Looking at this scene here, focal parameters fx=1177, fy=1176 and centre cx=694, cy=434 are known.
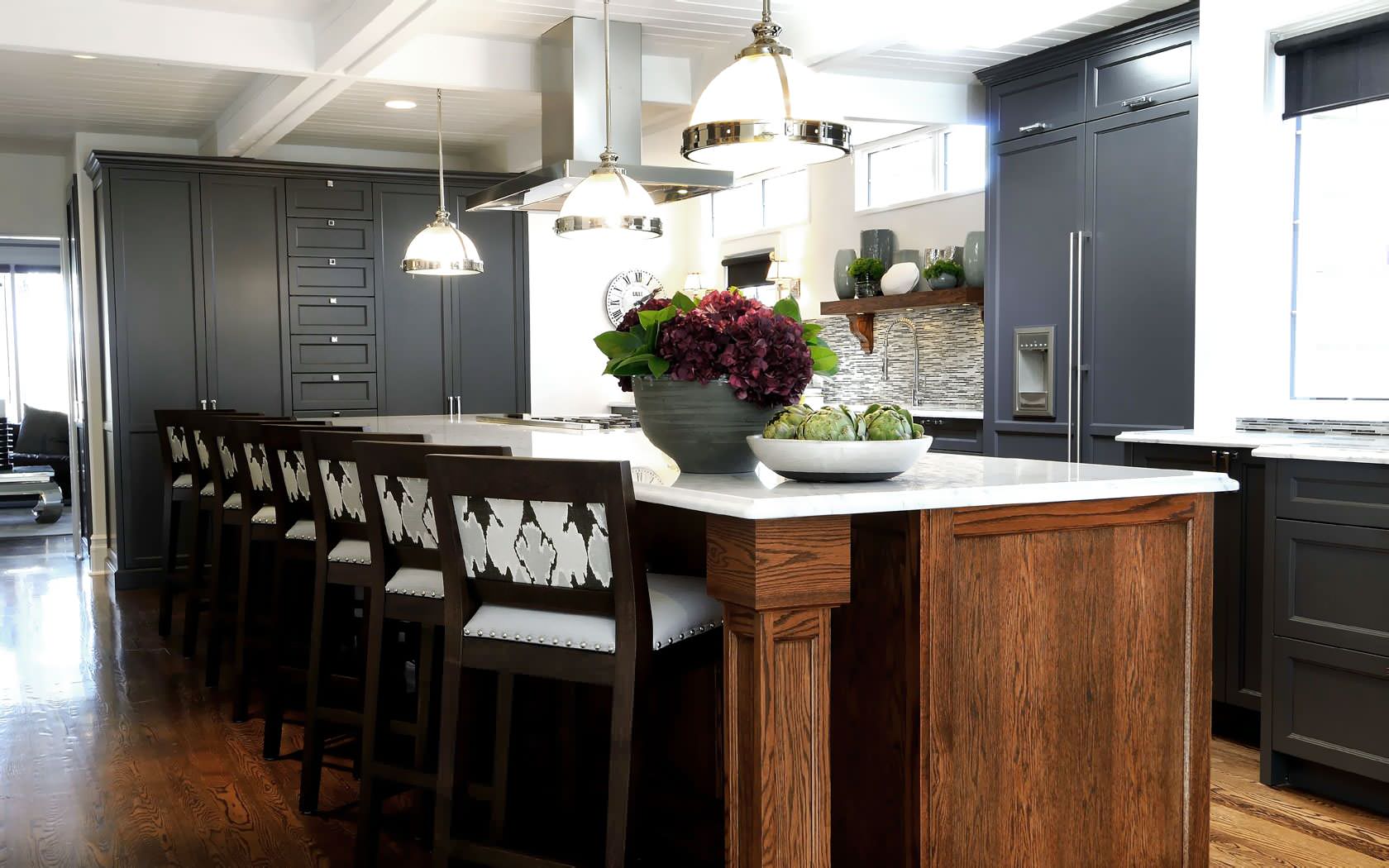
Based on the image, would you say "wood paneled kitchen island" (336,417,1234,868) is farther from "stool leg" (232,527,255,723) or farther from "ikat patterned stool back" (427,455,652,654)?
"stool leg" (232,527,255,723)

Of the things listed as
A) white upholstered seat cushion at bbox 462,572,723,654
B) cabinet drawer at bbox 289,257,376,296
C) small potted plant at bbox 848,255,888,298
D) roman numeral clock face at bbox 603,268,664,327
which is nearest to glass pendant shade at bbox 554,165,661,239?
white upholstered seat cushion at bbox 462,572,723,654

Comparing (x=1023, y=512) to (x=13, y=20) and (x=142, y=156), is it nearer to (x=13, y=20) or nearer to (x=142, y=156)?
(x=13, y=20)

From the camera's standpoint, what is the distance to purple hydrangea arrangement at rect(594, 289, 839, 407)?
224 cm

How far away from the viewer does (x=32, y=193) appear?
789 centimetres

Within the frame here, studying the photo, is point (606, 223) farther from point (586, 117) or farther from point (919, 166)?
point (919, 166)

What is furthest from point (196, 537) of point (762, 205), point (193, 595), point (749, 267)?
point (762, 205)

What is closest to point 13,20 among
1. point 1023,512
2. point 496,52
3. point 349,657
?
point 496,52

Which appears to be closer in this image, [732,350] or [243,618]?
[732,350]

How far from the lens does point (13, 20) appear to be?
14.8 ft

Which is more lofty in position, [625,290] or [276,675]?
[625,290]

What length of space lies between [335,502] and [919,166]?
17.1ft

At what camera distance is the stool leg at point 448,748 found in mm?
2125

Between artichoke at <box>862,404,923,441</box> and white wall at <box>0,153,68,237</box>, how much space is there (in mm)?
7541

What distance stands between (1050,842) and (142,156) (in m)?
6.36
